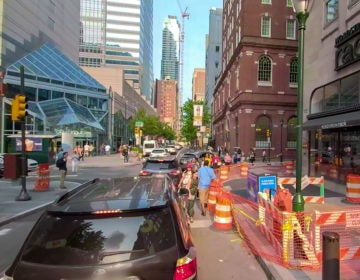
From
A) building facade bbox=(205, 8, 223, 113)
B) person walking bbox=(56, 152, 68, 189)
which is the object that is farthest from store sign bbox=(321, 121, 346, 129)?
building facade bbox=(205, 8, 223, 113)

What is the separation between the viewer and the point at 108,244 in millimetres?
3252

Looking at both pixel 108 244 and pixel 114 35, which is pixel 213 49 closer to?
pixel 114 35

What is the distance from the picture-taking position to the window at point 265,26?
45.6 metres

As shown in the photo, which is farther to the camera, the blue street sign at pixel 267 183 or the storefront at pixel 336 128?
the storefront at pixel 336 128

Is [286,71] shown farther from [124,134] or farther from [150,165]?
[124,134]

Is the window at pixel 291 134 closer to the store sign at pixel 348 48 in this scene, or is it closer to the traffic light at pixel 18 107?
the store sign at pixel 348 48

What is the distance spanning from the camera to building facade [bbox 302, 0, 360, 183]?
15938 millimetres

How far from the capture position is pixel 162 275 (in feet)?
10.3

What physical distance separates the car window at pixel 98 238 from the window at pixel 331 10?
1781 cm

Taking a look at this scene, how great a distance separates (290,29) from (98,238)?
47.4 metres

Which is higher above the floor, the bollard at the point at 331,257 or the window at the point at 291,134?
the window at the point at 291,134

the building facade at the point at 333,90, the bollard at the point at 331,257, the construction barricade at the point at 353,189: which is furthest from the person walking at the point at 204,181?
the bollard at the point at 331,257

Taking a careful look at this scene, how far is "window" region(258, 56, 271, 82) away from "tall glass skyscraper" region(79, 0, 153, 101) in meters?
93.9

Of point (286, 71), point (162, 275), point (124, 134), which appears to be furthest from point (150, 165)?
point (124, 134)
